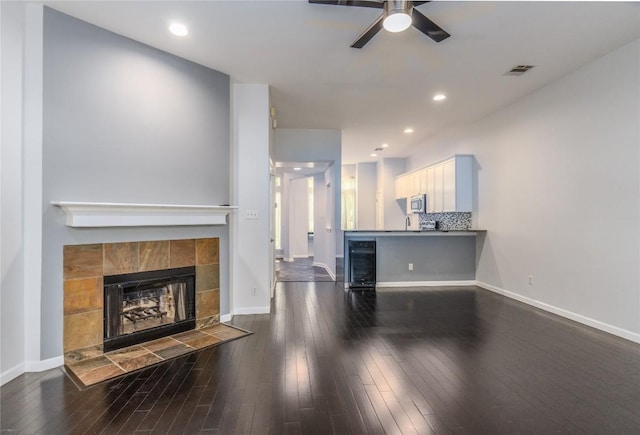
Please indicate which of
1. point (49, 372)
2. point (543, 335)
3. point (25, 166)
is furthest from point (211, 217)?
point (543, 335)

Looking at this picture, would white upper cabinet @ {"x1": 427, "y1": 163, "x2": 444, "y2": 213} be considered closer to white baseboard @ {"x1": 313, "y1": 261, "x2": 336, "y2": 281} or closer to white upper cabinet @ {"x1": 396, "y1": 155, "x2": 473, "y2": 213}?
white upper cabinet @ {"x1": 396, "y1": 155, "x2": 473, "y2": 213}

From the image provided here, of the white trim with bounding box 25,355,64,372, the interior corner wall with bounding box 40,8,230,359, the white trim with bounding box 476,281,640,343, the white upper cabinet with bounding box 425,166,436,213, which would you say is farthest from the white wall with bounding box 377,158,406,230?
the white trim with bounding box 25,355,64,372

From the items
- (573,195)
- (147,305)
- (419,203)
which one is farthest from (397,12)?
(419,203)

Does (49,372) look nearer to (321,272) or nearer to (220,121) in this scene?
(220,121)

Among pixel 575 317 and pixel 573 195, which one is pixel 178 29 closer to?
pixel 573 195

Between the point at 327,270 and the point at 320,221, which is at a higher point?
the point at 320,221

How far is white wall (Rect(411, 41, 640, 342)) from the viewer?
3160mm

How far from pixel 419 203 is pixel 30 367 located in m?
6.52

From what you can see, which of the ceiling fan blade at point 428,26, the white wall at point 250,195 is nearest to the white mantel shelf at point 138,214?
the white wall at point 250,195

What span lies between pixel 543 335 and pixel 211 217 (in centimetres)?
385

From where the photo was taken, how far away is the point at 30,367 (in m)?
2.48

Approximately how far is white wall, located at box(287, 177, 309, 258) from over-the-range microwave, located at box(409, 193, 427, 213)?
124 inches

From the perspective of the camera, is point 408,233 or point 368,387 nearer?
point 368,387

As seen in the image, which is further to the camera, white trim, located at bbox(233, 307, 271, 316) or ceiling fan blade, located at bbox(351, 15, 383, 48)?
A: white trim, located at bbox(233, 307, 271, 316)
